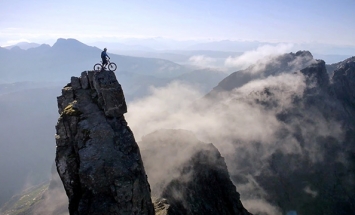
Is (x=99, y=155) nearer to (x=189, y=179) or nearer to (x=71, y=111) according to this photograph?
(x=71, y=111)

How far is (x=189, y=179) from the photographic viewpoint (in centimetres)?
7456

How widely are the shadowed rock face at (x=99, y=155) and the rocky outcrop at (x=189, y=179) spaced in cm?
1758

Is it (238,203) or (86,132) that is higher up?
(86,132)

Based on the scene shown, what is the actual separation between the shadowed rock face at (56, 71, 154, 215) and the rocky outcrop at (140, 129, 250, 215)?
17.6 m

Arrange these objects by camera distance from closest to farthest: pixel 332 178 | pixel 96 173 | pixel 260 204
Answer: pixel 96 173 < pixel 260 204 < pixel 332 178

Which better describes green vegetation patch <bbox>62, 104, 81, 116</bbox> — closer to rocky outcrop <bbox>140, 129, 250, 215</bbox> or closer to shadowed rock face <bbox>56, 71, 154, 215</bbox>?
shadowed rock face <bbox>56, 71, 154, 215</bbox>

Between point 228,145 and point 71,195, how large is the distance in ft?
571

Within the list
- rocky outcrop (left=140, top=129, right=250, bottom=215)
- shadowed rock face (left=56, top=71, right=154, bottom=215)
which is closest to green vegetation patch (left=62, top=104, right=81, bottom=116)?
shadowed rock face (left=56, top=71, right=154, bottom=215)

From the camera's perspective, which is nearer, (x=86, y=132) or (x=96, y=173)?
(x=96, y=173)

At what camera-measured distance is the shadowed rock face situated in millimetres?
33812

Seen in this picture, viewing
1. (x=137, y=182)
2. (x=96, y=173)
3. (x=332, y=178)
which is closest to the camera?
(x=96, y=173)

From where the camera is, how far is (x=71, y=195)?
116ft

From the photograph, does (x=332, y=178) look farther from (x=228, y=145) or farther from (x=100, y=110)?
(x=100, y=110)

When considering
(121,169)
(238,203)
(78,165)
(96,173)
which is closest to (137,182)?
(121,169)
